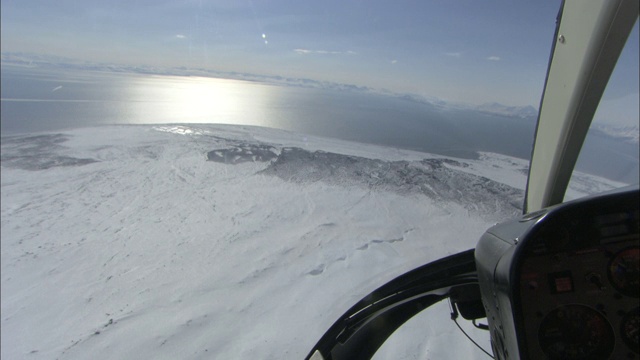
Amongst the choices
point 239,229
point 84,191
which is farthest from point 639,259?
point 84,191

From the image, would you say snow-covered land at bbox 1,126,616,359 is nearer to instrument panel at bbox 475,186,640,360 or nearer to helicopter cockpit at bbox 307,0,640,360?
helicopter cockpit at bbox 307,0,640,360

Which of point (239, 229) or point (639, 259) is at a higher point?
point (639, 259)

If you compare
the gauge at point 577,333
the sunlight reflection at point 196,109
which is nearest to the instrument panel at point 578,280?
the gauge at point 577,333

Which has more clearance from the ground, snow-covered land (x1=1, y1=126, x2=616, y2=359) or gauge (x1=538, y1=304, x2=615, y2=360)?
gauge (x1=538, y1=304, x2=615, y2=360)

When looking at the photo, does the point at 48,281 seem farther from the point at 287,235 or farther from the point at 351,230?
the point at 351,230

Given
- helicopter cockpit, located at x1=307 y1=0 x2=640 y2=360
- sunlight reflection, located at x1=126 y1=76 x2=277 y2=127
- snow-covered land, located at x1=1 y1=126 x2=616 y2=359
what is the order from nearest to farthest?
helicopter cockpit, located at x1=307 y1=0 x2=640 y2=360, snow-covered land, located at x1=1 y1=126 x2=616 y2=359, sunlight reflection, located at x1=126 y1=76 x2=277 y2=127

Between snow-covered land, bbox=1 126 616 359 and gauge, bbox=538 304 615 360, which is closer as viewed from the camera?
gauge, bbox=538 304 615 360

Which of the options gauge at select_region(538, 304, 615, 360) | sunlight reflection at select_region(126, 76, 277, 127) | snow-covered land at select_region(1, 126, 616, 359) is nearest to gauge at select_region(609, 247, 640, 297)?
gauge at select_region(538, 304, 615, 360)
